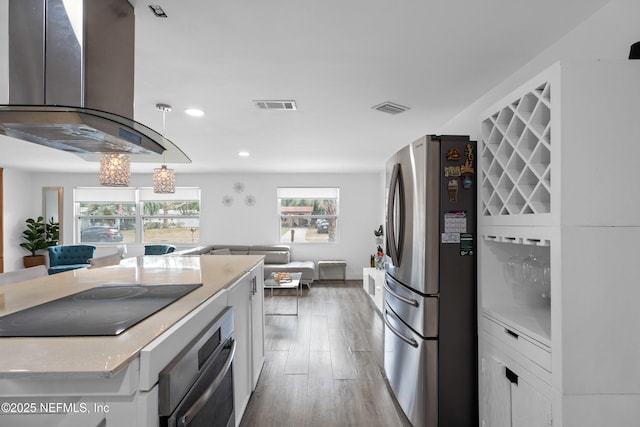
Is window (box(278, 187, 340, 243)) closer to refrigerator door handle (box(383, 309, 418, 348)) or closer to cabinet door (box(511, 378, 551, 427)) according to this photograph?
refrigerator door handle (box(383, 309, 418, 348))

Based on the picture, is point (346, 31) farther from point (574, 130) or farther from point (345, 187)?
point (345, 187)

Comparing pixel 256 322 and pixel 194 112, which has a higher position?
pixel 194 112

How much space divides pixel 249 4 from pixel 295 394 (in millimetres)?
2597

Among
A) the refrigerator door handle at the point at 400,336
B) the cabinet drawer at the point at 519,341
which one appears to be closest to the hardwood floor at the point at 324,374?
the refrigerator door handle at the point at 400,336

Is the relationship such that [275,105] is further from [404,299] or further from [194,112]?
[404,299]

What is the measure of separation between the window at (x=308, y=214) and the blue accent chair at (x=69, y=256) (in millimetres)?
3895

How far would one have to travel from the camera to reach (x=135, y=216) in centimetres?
750

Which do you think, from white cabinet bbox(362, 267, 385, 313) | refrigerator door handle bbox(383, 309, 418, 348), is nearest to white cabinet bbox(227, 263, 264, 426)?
refrigerator door handle bbox(383, 309, 418, 348)

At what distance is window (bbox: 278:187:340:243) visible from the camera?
7.53m

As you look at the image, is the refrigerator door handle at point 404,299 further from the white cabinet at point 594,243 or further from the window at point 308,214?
the window at point 308,214

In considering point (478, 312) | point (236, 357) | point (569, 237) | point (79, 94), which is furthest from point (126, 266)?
point (569, 237)

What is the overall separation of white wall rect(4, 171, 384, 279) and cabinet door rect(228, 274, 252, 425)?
5151 mm

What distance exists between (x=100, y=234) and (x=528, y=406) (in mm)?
8533

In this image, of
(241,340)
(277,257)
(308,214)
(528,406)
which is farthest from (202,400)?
(308,214)
